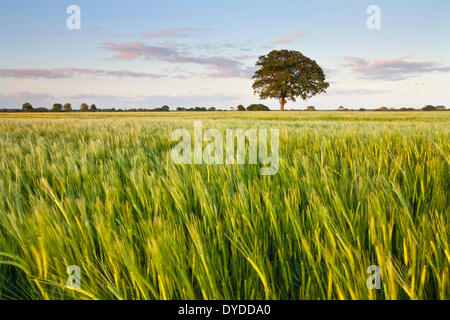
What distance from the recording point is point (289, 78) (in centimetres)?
3938

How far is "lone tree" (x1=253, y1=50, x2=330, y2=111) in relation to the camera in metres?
40.5

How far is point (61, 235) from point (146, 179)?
17.7 inches
